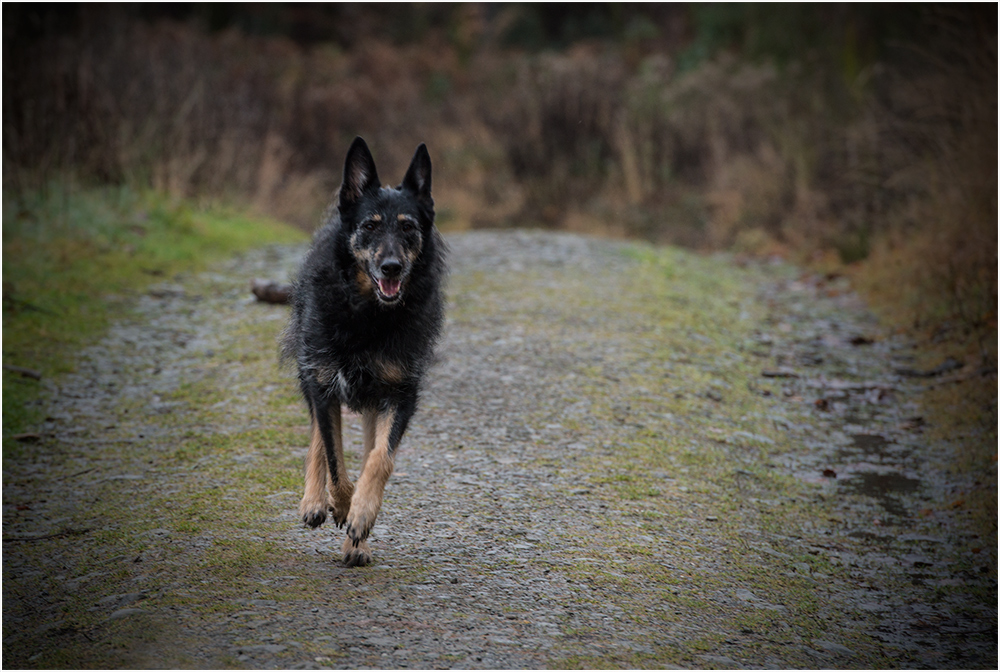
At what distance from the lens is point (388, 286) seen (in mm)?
4496

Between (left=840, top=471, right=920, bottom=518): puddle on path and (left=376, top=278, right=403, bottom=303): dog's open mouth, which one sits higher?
(left=376, top=278, right=403, bottom=303): dog's open mouth

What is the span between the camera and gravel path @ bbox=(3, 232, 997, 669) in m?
3.75

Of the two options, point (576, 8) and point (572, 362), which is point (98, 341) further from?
point (576, 8)

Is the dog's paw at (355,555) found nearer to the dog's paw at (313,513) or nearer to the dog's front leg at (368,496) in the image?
the dog's front leg at (368,496)

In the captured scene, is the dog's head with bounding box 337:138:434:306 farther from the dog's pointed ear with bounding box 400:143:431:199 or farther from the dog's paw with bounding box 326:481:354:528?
the dog's paw with bounding box 326:481:354:528

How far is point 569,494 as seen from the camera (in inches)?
214

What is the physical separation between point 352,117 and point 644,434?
1511 centimetres

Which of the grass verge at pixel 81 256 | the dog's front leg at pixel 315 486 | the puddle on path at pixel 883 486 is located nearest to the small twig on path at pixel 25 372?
the grass verge at pixel 81 256

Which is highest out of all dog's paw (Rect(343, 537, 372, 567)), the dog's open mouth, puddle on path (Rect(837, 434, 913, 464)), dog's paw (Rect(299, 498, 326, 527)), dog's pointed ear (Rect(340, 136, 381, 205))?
dog's pointed ear (Rect(340, 136, 381, 205))

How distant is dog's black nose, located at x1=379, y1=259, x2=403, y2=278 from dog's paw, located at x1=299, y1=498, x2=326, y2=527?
116cm

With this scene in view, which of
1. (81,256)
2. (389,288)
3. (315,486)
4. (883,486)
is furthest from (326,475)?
(81,256)

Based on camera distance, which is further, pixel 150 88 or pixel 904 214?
pixel 150 88

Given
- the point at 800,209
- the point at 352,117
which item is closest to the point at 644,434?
the point at 800,209

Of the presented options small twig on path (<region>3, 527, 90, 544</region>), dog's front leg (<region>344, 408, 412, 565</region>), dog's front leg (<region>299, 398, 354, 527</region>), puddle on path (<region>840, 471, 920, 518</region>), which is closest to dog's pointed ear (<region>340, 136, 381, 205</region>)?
dog's front leg (<region>299, 398, 354, 527</region>)
